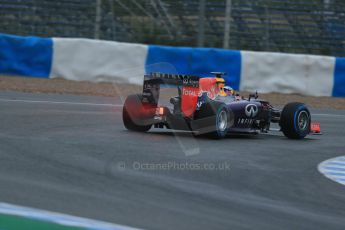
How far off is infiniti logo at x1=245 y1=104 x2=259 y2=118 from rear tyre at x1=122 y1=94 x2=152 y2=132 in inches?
46.8

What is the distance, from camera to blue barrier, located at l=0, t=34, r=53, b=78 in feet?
50.0

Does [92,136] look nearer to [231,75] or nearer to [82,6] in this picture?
[231,75]

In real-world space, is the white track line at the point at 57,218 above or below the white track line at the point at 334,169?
below

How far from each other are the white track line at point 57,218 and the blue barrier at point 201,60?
10.3 metres

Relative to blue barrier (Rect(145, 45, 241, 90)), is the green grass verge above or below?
below

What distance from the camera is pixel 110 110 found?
38.8 ft

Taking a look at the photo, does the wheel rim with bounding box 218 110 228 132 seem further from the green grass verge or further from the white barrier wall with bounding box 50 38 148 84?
the white barrier wall with bounding box 50 38 148 84

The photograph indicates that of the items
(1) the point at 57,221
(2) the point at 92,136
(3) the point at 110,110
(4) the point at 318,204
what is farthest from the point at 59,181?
(3) the point at 110,110

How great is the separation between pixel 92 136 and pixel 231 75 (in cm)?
707

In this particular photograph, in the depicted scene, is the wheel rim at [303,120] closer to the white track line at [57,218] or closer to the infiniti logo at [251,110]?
the infiniti logo at [251,110]

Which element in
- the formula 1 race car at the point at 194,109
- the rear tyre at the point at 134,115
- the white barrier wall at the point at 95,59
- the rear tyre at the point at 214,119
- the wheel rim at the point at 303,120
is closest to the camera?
the rear tyre at the point at 214,119

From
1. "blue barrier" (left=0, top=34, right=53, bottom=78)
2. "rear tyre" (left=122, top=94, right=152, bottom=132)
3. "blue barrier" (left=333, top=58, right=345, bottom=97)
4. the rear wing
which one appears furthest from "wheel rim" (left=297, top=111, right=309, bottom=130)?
"blue barrier" (left=0, top=34, right=53, bottom=78)

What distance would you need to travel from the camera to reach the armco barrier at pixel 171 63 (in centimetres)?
1498

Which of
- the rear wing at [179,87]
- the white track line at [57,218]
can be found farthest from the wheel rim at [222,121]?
the white track line at [57,218]
